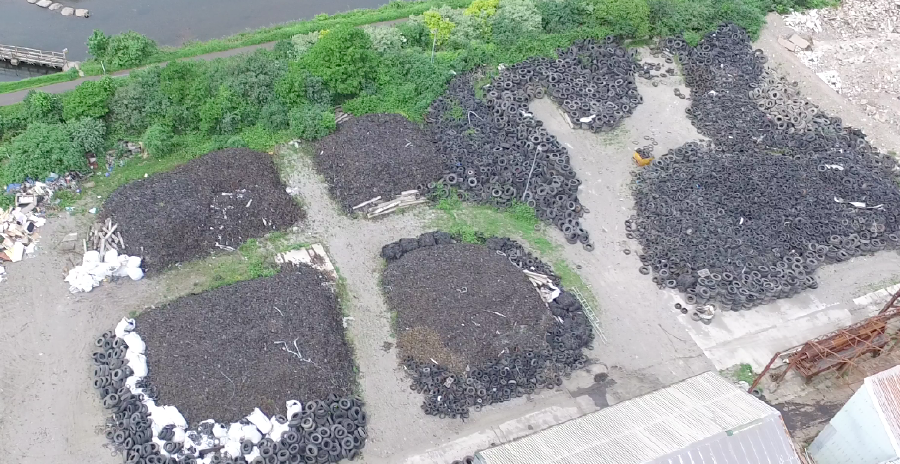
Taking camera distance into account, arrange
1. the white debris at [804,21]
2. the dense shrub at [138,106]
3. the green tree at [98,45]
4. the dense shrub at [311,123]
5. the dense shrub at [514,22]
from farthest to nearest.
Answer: the white debris at [804,21]
the dense shrub at [514,22]
the green tree at [98,45]
the dense shrub at [311,123]
the dense shrub at [138,106]

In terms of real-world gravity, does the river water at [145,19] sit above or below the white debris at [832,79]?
above

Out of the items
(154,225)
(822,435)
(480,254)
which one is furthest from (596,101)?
(154,225)

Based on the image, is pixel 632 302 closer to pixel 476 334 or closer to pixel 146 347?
pixel 476 334

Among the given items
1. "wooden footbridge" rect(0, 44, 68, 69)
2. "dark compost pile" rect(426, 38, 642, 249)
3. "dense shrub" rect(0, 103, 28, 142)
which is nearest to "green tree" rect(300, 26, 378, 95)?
"dark compost pile" rect(426, 38, 642, 249)

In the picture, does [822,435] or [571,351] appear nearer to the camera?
[822,435]

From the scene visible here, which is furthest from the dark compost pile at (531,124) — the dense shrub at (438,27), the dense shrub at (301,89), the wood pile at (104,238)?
the wood pile at (104,238)

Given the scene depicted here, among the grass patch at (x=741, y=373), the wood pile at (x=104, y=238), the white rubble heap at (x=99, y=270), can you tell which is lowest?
the grass patch at (x=741, y=373)

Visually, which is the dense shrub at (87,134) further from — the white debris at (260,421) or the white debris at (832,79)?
the white debris at (832,79)
